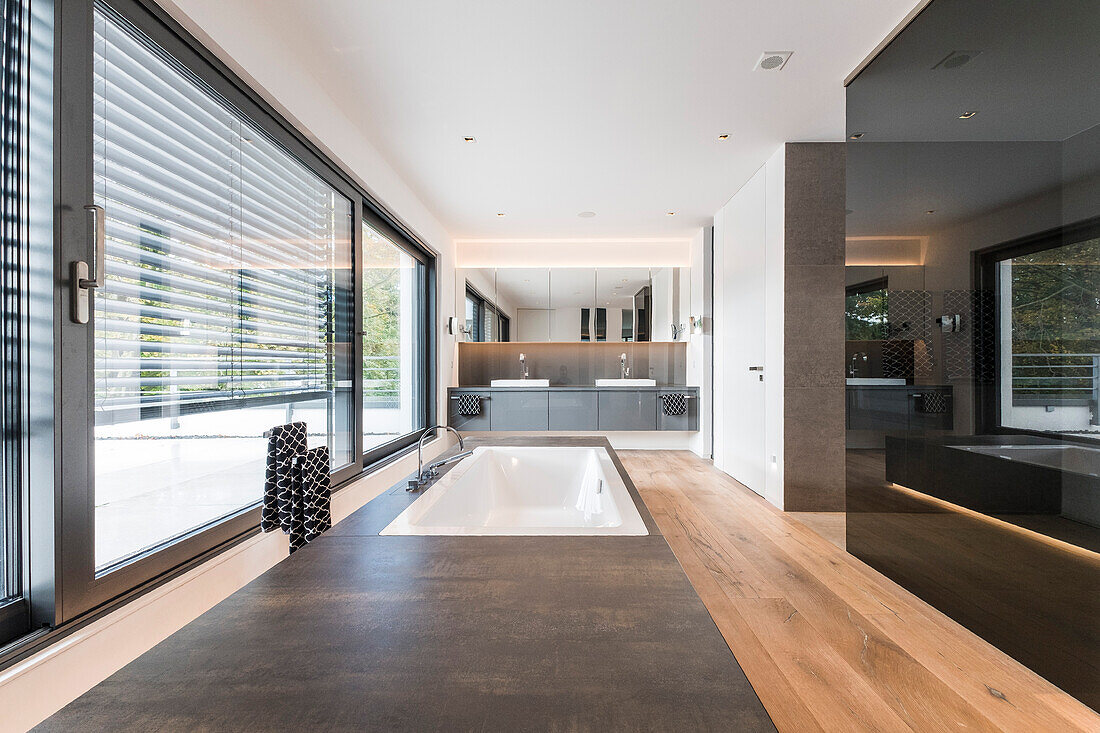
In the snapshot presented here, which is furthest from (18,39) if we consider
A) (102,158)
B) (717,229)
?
(717,229)

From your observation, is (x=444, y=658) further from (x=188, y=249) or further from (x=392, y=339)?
(x=392, y=339)

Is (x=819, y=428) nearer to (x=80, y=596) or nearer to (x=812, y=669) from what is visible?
(x=812, y=669)

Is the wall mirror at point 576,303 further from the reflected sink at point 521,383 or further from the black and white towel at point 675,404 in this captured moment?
the black and white towel at point 675,404

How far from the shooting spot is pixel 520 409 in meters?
6.09

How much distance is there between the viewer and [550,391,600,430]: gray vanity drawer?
6066 mm

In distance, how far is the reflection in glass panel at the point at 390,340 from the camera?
3758 millimetres

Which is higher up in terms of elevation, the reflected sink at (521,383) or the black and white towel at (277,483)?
the reflected sink at (521,383)

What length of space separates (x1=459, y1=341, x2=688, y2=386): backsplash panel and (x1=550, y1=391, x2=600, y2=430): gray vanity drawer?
2.33ft

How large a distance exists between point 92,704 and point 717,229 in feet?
17.6

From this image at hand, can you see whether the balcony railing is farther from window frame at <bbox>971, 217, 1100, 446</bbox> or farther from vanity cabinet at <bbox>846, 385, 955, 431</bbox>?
vanity cabinet at <bbox>846, 385, 955, 431</bbox>

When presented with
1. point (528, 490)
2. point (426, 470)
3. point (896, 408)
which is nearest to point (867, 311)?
point (896, 408)

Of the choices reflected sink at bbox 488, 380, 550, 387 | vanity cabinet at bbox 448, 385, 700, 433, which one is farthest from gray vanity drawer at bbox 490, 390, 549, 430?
reflected sink at bbox 488, 380, 550, 387

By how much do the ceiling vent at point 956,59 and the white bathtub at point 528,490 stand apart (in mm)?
2104

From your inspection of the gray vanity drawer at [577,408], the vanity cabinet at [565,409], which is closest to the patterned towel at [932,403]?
the vanity cabinet at [565,409]
